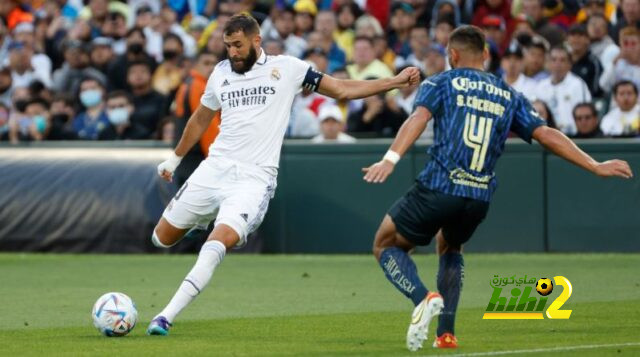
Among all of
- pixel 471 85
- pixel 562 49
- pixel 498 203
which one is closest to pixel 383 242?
pixel 471 85

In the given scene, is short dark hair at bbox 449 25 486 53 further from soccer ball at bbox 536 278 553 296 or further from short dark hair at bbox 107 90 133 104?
short dark hair at bbox 107 90 133 104


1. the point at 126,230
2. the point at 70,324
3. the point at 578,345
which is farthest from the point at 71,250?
the point at 578,345

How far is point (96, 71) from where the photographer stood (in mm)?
22797

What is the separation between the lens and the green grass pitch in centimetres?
931

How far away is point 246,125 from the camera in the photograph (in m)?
10.4

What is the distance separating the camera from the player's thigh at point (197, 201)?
1044cm

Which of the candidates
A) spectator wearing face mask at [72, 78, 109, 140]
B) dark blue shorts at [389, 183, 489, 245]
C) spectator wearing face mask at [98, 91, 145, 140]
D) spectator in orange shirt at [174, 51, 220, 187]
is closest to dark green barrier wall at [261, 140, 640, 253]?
spectator in orange shirt at [174, 51, 220, 187]

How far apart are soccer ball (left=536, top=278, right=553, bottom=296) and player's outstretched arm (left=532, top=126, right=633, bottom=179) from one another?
3702 mm

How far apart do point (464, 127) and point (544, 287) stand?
431cm

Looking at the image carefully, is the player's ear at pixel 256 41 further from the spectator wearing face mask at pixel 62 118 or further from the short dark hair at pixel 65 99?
the short dark hair at pixel 65 99

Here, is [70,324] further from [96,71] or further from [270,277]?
[96,71]

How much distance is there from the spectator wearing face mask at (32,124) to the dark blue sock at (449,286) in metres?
13.1

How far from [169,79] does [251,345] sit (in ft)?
42.1

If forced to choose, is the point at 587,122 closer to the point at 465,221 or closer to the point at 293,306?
the point at 293,306
